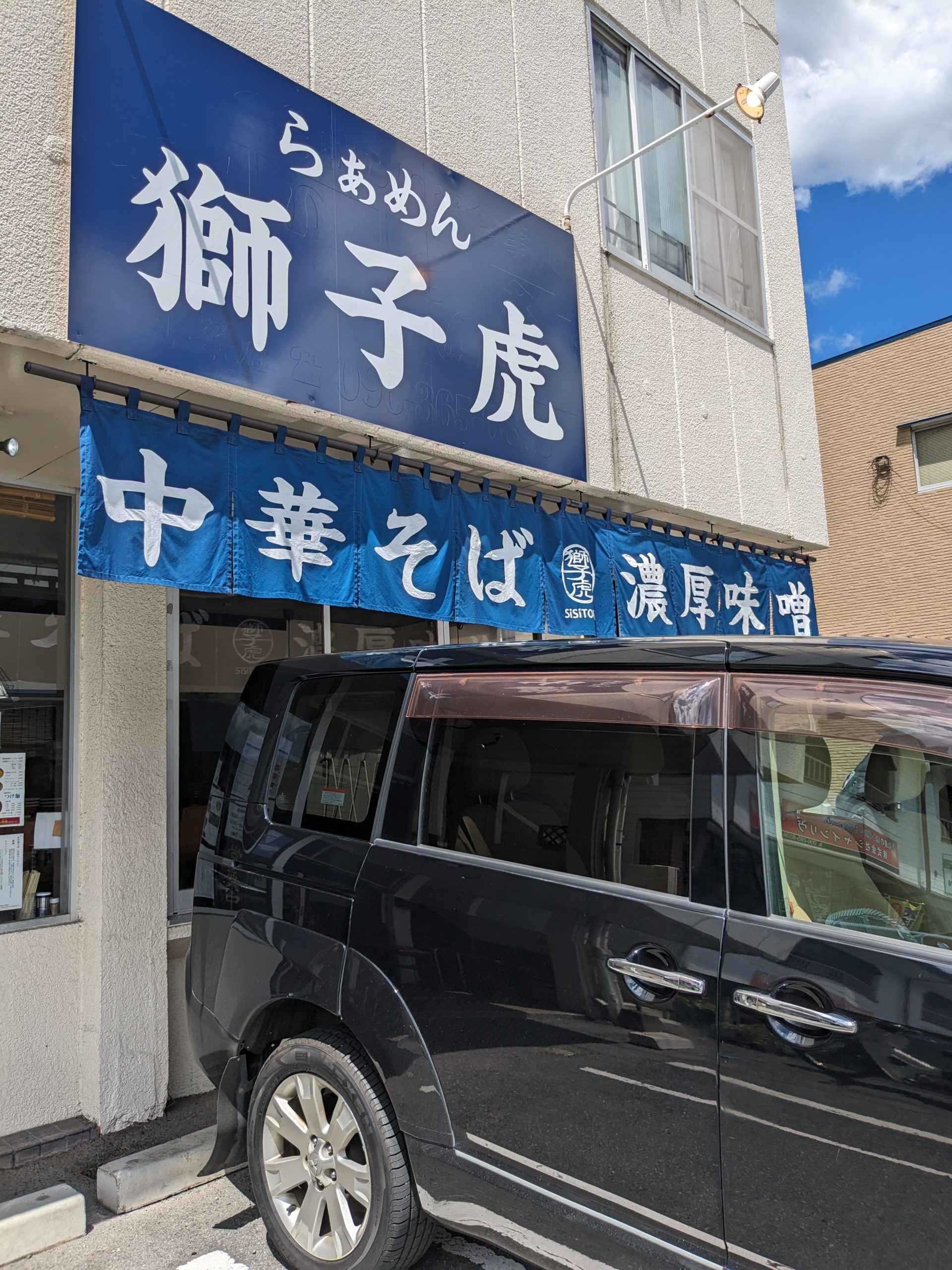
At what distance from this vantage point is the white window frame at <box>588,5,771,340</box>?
699 centimetres

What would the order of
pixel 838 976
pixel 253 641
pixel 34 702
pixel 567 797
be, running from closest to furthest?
pixel 838 976 < pixel 567 797 < pixel 34 702 < pixel 253 641

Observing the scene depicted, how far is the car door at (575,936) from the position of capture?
210 cm

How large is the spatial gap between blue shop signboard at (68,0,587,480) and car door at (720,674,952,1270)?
3042 mm

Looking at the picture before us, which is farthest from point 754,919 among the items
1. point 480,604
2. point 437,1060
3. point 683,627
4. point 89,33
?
point 683,627

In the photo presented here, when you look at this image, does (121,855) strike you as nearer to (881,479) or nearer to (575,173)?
(575,173)

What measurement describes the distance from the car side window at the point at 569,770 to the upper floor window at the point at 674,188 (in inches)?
210

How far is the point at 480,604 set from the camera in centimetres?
524

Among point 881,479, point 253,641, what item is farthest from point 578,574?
point 881,479

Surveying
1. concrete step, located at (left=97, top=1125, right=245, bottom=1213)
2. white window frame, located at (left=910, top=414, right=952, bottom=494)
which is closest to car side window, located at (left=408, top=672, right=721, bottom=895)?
concrete step, located at (left=97, top=1125, right=245, bottom=1213)

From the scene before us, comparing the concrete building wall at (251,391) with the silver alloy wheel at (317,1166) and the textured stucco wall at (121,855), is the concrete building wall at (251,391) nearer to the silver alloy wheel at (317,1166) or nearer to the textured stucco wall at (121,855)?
the textured stucco wall at (121,855)

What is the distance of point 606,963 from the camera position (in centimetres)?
223

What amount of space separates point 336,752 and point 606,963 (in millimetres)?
1301

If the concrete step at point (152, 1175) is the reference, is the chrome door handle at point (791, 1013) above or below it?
above

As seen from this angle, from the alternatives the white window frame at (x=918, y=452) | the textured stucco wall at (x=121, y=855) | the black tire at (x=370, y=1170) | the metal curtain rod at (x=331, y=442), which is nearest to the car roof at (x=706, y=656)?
the black tire at (x=370, y=1170)
